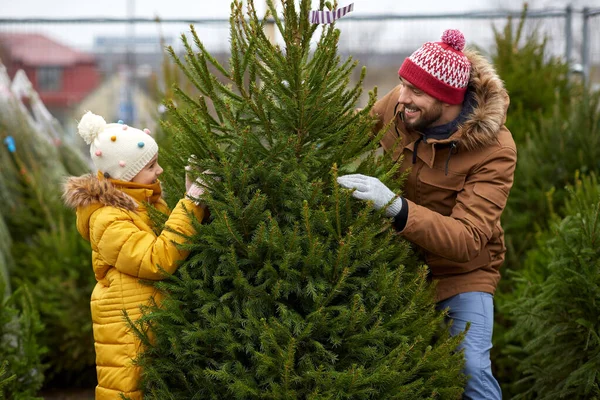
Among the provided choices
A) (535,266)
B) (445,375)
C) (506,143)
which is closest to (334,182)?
(445,375)

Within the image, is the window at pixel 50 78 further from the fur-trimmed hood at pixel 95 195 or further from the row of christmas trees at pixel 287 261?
the row of christmas trees at pixel 287 261

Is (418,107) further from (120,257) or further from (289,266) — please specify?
(120,257)

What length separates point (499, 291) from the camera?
5.21 m

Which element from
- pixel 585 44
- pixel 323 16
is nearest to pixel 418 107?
pixel 323 16

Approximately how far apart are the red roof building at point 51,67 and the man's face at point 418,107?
6.27 m

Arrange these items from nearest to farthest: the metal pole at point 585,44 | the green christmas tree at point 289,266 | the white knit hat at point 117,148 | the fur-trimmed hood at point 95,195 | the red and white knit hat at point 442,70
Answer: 1. the green christmas tree at point 289,266
2. the fur-trimmed hood at point 95,195
3. the white knit hat at point 117,148
4. the red and white knit hat at point 442,70
5. the metal pole at point 585,44

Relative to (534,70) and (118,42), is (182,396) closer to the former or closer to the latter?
(534,70)

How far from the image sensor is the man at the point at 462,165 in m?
3.22

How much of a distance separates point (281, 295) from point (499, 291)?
2950 millimetres

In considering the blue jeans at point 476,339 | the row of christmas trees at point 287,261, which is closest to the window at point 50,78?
the row of christmas trees at point 287,261

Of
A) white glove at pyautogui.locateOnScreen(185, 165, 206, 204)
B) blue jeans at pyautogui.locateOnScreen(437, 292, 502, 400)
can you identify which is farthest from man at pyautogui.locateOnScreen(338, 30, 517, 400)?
white glove at pyautogui.locateOnScreen(185, 165, 206, 204)

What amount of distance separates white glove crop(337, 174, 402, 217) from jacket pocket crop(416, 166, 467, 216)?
0.55 m

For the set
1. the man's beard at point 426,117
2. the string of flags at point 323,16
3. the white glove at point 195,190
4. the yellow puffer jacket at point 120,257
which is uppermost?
the string of flags at point 323,16

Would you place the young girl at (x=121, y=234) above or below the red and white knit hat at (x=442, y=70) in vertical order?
below
